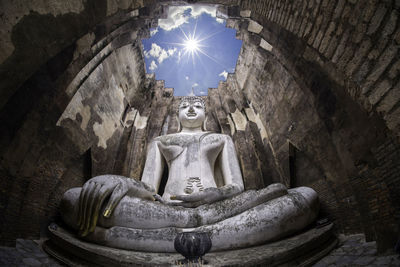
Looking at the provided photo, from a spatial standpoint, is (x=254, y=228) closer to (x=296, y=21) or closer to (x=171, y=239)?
(x=171, y=239)

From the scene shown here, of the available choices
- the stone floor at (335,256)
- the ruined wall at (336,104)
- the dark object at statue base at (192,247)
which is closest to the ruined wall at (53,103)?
the stone floor at (335,256)

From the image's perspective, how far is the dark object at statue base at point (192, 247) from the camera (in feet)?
6.70

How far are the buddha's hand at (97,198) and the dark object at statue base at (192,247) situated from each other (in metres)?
0.90

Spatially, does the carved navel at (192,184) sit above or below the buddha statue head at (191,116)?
below

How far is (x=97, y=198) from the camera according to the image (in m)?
2.45

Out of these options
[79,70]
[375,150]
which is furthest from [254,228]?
[79,70]

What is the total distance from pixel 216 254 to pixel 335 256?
4.16 ft

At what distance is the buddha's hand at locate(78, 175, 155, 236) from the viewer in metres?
2.43

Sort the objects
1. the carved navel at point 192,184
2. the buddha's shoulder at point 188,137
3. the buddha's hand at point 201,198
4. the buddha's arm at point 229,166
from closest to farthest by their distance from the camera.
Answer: the buddha's hand at point 201,198
the carved navel at point 192,184
the buddha's arm at point 229,166
the buddha's shoulder at point 188,137

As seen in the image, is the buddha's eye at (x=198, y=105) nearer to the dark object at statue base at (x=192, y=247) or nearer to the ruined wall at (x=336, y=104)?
the ruined wall at (x=336, y=104)

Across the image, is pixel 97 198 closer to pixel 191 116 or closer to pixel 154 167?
pixel 154 167

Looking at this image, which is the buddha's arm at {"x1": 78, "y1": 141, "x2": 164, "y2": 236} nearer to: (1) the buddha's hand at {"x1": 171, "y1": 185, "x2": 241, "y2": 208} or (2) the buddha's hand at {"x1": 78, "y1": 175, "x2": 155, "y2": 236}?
(2) the buddha's hand at {"x1": 78, "y1": 175, "x2": 155, "y2": 236}

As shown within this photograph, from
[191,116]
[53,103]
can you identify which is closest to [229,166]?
[191,116]

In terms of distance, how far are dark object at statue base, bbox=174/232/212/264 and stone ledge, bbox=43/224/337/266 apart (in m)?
0.10
